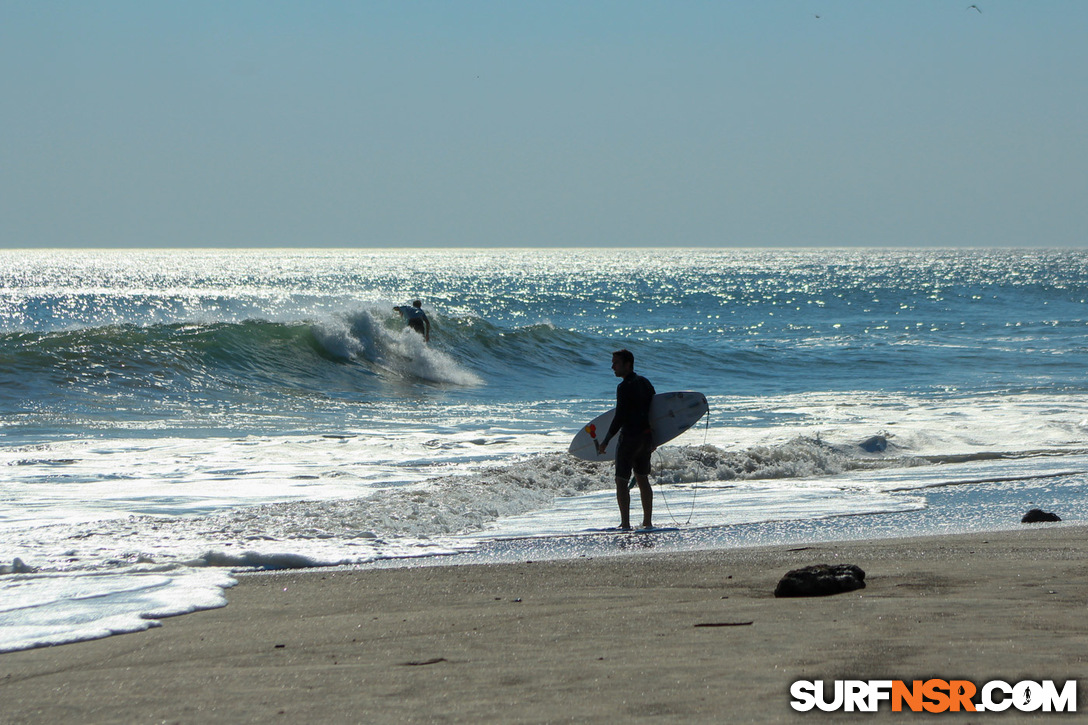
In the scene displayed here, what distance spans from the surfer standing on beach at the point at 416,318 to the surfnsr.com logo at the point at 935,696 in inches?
793

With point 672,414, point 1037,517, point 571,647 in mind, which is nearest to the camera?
point 571,647

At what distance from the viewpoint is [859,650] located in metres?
3.59

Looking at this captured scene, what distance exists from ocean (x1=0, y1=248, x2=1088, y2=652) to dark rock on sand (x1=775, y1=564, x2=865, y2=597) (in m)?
1.68

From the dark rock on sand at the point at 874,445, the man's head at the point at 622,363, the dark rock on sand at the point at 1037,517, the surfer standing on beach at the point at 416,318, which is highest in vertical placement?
the surfer standing on beach at the point at 416,318

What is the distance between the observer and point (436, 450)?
37.4 feet

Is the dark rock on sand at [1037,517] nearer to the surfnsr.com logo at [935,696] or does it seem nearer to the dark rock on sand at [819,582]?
the dark rock on sand at [819,582]

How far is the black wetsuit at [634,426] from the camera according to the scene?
769 centimetres

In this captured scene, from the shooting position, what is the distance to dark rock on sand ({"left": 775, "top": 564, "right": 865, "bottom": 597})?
4.68m

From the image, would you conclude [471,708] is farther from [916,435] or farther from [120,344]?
[120,344]

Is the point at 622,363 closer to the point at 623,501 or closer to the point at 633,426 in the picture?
the point at 633,426

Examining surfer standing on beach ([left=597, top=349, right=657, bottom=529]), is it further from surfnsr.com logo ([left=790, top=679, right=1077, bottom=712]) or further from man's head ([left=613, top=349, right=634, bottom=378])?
surfnsr.com logo ([left=790, top=679, right=1077, bottom=712])

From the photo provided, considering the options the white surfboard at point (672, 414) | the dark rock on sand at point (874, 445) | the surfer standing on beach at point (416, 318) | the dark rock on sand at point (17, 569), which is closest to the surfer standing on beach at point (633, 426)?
the white surfboard at point (672, 414)

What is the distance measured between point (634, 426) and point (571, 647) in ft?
12.8

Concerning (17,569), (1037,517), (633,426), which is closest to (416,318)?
(633,426)
